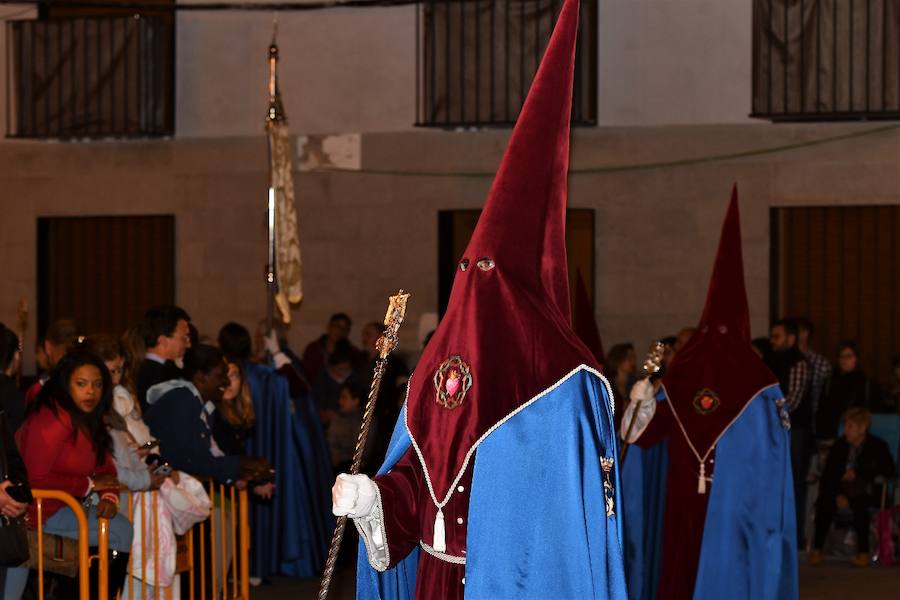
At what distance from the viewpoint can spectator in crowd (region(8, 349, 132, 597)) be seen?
794 centimetres

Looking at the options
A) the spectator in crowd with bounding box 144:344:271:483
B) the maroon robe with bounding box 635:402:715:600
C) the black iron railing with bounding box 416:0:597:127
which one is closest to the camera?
the spectator in crowd with bounding box 144:344:271:483

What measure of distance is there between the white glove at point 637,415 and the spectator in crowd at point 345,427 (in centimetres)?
318

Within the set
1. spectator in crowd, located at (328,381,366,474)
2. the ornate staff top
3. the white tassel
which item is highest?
the ornate staff top

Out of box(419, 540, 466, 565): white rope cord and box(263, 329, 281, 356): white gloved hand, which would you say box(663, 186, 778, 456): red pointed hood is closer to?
box(263, 329, 281, 356): white gloved hand

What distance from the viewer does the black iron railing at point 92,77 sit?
1842cm

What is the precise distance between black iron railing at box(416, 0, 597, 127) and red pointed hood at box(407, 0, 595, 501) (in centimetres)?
1133

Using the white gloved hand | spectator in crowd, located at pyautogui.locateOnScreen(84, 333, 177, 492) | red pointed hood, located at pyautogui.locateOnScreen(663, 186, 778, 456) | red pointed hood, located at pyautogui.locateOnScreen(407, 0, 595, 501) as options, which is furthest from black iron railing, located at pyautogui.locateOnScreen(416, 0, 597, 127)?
red pointed hood, located at pyautogui.locateOnScreen(407, 0, 595, 501)

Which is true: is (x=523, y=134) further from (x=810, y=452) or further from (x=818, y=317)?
(x=818, y=317)

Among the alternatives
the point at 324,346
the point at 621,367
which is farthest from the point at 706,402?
the point at 324,346

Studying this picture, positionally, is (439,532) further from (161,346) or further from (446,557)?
(161,346)

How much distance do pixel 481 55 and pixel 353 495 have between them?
12381 mm

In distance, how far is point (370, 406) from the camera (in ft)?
17.9

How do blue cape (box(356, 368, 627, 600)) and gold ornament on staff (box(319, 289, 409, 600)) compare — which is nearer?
gold ornament on staff (box(319, 289, 409, 600))

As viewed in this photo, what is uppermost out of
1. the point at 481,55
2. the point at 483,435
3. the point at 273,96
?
the point at 481,55
